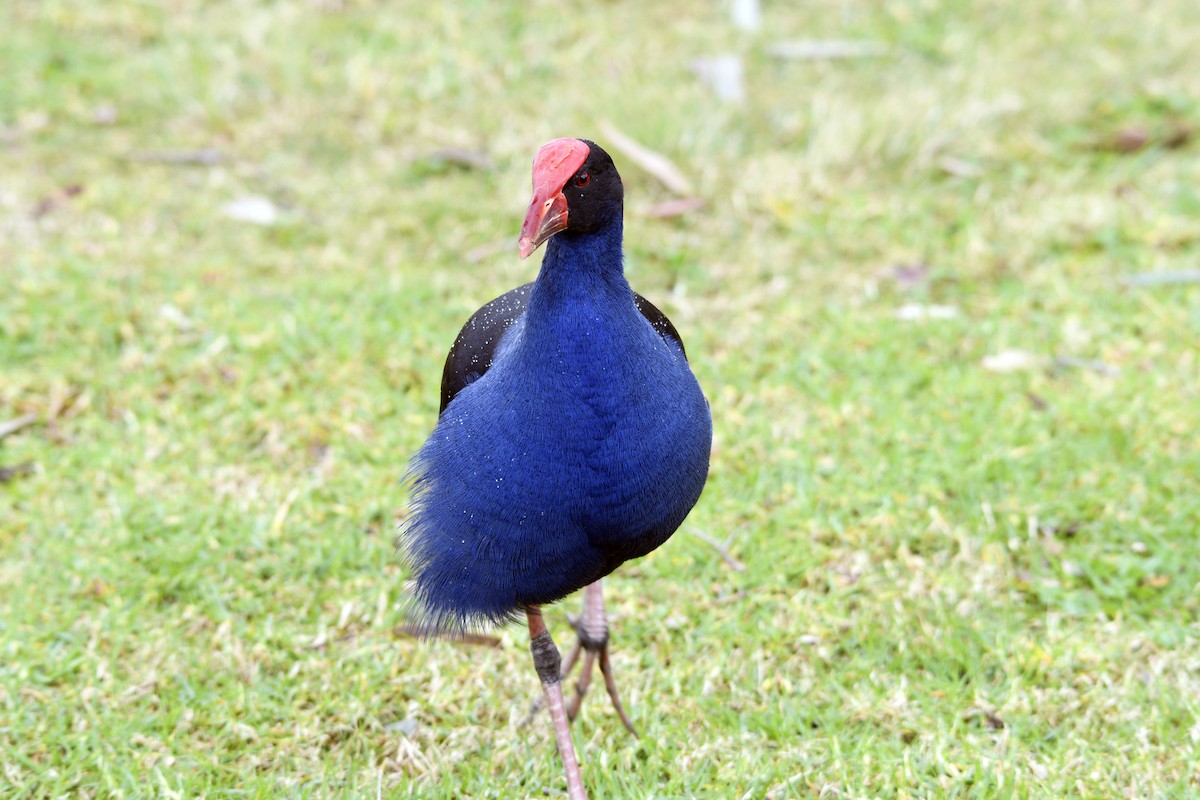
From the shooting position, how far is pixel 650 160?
17.7 ft

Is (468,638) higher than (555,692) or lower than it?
lower

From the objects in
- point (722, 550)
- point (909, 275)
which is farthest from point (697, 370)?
point (909, 275)

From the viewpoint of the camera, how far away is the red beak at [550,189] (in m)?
2.21

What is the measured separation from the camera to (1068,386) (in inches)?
168

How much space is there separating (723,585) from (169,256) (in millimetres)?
2798

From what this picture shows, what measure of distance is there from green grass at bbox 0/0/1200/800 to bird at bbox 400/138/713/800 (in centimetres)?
71

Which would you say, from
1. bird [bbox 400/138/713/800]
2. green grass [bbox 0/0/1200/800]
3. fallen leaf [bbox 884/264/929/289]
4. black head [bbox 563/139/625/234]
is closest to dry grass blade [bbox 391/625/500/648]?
green grass [bbox 0/0/1200/800]

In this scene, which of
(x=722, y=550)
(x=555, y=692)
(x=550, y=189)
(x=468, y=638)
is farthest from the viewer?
(x=722, y=550)

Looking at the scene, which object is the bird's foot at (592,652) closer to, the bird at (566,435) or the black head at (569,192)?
the bird at (566,435)

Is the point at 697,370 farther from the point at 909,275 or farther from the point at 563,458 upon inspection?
the point at 563,458

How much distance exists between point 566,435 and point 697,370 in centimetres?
210

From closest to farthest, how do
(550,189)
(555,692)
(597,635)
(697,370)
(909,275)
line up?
(550,189), (555,692), (597,635), (697,370), (909,275)

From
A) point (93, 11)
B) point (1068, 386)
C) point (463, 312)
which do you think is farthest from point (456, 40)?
point (1068, 386)

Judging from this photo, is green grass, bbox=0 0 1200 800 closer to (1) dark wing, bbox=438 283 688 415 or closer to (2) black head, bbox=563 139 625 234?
(1) dark wing, bbox=438 283 688 415
